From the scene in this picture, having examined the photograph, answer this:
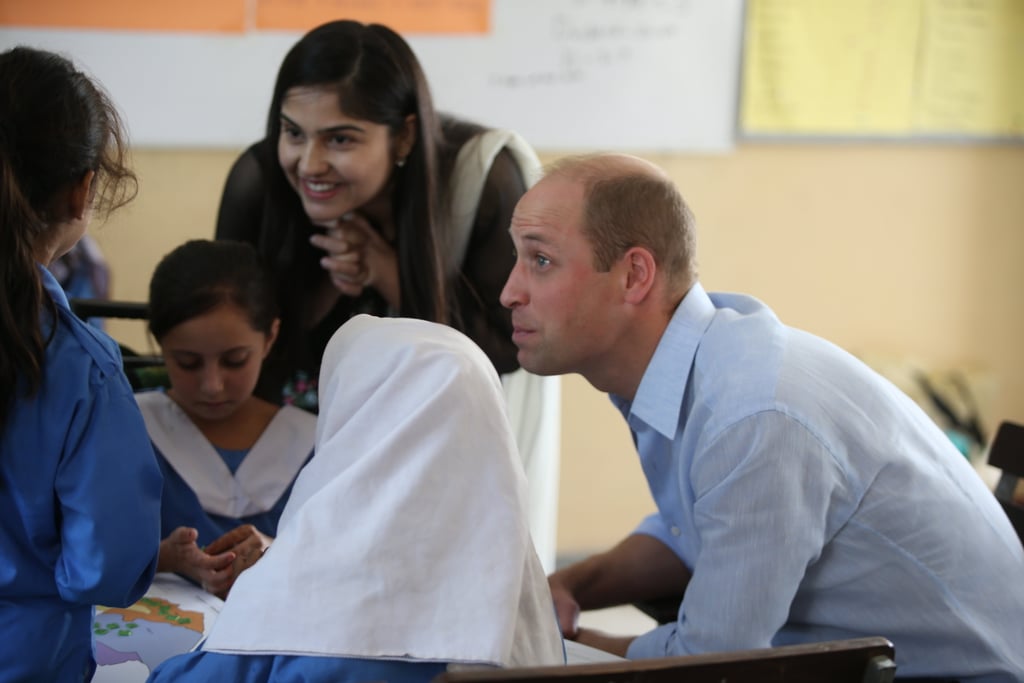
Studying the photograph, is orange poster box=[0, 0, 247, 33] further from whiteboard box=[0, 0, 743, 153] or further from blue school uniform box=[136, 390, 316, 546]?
blue school uniform box=[136, 390, 316, 546]

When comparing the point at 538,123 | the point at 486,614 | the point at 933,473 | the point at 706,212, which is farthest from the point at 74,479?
the point at 706,212

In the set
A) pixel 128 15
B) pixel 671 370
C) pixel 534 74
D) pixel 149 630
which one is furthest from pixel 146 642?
pixel 534 74

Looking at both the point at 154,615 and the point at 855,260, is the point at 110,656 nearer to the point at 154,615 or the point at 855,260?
the point at 154,615

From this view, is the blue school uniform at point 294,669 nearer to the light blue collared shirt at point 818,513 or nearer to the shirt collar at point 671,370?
the light blue collared shirt at point 818,513

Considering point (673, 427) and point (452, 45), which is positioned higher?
point (452, 45)

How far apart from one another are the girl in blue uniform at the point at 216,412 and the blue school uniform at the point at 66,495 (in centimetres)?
50

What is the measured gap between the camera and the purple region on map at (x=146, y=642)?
153cm

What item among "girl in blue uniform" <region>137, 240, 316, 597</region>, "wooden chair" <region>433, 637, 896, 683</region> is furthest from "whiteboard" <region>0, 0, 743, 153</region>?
"wooden chair" <region>433, 637, 896, 683</region>

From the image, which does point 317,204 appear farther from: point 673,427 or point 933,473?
point 933,473

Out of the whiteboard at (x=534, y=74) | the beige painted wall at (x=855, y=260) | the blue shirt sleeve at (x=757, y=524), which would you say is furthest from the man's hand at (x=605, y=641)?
the whiteboard at (x=534, y=74)

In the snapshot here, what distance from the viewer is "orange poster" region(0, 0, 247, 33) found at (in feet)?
10.2

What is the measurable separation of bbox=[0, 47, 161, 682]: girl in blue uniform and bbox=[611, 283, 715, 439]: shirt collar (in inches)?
28.4

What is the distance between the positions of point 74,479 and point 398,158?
1.10 m

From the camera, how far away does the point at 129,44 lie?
319 centimetres
